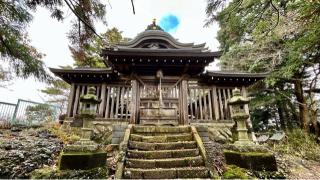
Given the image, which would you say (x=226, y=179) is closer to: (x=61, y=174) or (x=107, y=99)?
(x=61, y=174)

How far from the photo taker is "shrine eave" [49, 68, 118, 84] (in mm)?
9500

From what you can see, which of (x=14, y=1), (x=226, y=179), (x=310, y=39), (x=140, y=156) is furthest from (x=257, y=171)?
(x=14, y=1)

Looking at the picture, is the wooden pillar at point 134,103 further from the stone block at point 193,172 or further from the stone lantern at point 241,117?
the stone lantern at point 241,117

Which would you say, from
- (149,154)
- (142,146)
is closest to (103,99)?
(142,146)

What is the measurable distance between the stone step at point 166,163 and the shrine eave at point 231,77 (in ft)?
19.0

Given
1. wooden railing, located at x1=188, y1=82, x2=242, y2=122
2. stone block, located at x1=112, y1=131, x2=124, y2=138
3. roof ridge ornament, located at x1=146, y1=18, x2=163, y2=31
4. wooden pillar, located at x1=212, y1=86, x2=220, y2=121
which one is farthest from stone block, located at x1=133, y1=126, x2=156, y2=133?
roof ridge ornament, located at x1=146, y1=18, x2=163, y2=31

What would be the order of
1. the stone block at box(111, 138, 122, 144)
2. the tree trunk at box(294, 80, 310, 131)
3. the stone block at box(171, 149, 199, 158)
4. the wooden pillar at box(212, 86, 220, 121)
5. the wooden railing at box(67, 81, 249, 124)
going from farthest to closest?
the tree trunk at box(294, 80, 310, 131) < the wooden pillar at box(212, 86, 220, 121) < the wooden railing at box(67, 81, 249, 124) < the stone block at box(111, 138, 122, 144) < the stone block at box(171, 149, 199, 158)

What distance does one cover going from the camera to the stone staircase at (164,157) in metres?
4.46

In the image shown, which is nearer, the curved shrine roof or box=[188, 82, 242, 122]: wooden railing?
the curved shrine roof

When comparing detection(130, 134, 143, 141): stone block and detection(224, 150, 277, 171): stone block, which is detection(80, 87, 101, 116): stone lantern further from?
detection(224, 150, 277, 171): stone block

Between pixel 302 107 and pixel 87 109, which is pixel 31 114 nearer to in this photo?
pixel 87 109

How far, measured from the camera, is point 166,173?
447cm

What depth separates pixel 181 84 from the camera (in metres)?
8.84

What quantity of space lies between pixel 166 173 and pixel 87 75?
7.07 m
